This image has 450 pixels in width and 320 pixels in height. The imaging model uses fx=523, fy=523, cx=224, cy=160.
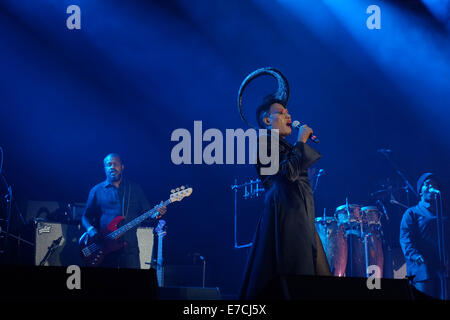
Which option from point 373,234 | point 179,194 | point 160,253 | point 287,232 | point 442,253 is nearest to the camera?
point 287,232

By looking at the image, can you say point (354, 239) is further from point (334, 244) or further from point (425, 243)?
point (425, 243)

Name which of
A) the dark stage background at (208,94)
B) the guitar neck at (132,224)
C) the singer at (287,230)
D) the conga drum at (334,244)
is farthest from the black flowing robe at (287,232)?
the conga drum at (334,244)

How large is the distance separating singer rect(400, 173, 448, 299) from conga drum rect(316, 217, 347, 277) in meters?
1.16

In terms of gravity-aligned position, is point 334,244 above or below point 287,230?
below

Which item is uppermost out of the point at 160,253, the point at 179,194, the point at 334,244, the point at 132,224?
the point at 179,194

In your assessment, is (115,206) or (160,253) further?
(160,253)

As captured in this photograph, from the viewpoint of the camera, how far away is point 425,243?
24.3 ft

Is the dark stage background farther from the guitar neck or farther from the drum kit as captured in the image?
the guitar neck

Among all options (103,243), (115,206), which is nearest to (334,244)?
(115,206)

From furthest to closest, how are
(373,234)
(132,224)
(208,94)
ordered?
(208,94) → (373,234) → (132,224)

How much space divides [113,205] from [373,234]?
414 cm

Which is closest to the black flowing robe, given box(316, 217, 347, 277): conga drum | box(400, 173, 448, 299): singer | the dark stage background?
box(400, 173, 448, 299): singer

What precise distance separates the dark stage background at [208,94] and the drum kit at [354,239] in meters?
0.84

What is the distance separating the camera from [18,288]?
2621mm
